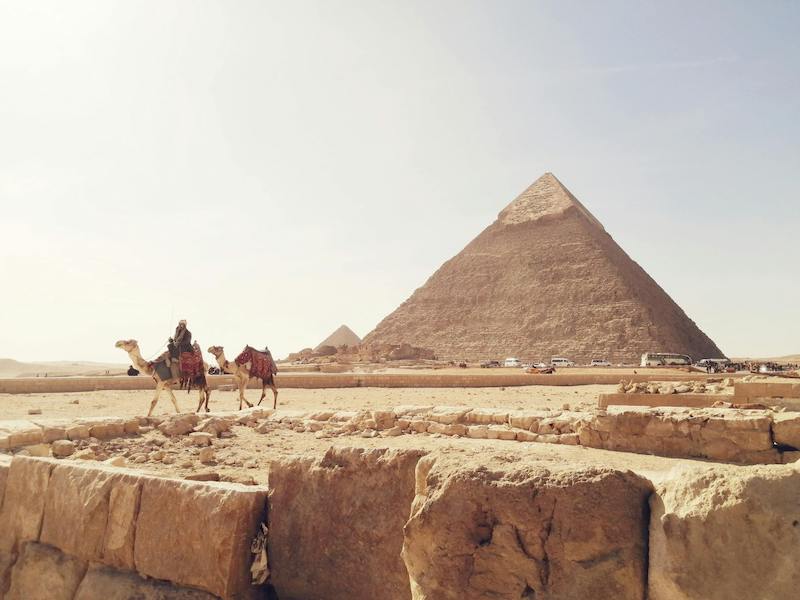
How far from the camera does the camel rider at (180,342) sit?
35.6ft

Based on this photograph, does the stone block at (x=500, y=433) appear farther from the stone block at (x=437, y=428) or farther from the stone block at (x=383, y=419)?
the stone block at (x=383, y=419)

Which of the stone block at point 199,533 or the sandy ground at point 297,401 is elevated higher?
the stone block at point 199,533

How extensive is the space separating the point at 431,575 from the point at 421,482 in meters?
0.29

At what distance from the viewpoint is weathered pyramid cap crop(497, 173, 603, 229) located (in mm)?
88312

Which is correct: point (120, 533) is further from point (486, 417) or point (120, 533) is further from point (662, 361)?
point (662, 361)

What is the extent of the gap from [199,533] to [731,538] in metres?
1.90

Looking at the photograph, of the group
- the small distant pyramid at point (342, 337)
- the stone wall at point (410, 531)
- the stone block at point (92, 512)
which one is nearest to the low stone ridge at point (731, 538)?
the stone wall at point (410, 531)

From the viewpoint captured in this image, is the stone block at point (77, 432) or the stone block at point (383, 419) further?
the stone block at point (383, 419)

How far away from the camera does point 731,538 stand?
144 cm

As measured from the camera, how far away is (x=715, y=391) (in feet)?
32.0

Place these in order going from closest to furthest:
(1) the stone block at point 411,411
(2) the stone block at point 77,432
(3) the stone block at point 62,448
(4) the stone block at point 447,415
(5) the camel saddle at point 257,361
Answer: (3) the stone block at point 62,448, (2) the stone block at point 77,432, (4) the stone block at point 447,415, (1) the stone block at point 411,411, (5) the camel saddle at point 257,361

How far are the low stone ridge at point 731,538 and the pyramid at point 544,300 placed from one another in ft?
219

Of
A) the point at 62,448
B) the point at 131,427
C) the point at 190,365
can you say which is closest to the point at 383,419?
the point at 131,427

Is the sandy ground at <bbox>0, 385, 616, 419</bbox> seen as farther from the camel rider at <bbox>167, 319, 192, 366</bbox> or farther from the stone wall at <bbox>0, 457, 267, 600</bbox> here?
the stone wall at <bbox>0, 457, 267, 600</bbox>
